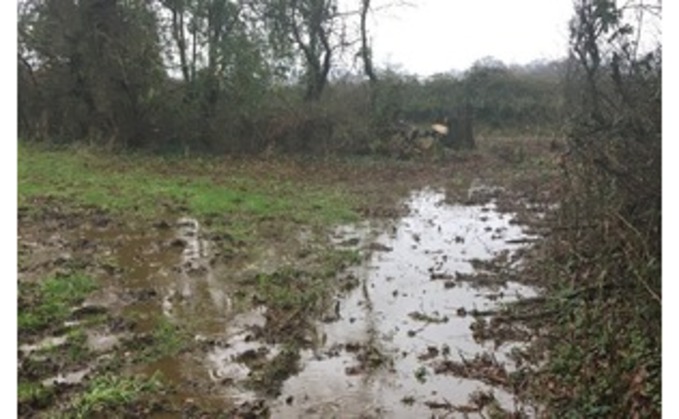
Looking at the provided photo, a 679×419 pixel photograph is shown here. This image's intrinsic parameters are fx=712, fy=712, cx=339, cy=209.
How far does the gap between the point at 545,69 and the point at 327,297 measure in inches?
1191

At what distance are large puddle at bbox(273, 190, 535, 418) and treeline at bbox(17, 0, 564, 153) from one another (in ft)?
37.3

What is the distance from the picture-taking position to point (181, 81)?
21891mm

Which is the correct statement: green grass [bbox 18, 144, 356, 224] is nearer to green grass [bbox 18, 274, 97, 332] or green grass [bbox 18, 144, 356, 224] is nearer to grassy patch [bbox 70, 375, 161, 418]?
green grass [bbox 18, 274, 97, 332]

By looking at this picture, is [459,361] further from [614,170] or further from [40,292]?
[40,292]

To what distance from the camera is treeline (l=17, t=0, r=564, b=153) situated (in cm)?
2103

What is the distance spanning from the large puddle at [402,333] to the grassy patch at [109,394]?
3.62 ft

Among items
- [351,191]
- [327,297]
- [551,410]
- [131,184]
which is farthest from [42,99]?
[551,410]

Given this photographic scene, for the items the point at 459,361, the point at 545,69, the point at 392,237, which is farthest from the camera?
the point at 545,69

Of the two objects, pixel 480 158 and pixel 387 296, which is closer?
pixel 387 296

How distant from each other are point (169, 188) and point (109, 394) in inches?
419

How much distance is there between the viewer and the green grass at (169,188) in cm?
1377

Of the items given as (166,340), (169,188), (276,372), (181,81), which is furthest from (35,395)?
(181,81)

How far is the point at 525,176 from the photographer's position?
19484 mm

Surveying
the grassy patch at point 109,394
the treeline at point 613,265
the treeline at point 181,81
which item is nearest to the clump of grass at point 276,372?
the grassy patch at point 109,394
